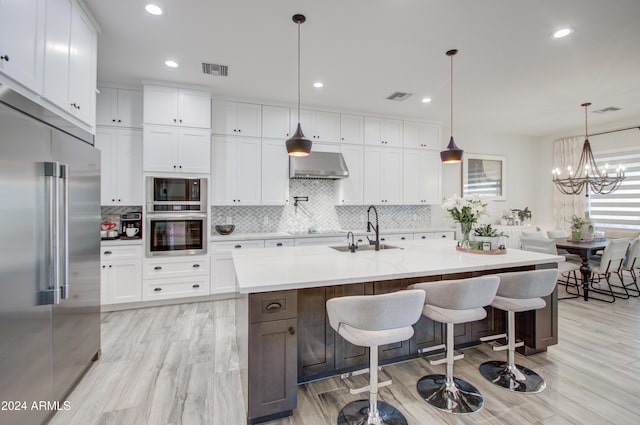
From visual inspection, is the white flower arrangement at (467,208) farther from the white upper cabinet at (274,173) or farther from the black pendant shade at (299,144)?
the white upper cabinet at (274,173)

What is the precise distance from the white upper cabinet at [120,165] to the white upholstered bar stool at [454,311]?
3.86 meters

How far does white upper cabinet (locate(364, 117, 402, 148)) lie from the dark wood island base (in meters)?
3.17

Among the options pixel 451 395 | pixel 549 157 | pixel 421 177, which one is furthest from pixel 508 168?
pixel 451 395

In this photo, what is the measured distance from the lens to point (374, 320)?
63.8 inches

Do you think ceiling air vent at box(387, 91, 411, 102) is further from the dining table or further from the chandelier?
the dining table

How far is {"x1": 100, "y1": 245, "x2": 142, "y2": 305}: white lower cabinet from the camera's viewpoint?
374 cm

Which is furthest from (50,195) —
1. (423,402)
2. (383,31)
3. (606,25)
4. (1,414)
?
(606,25)

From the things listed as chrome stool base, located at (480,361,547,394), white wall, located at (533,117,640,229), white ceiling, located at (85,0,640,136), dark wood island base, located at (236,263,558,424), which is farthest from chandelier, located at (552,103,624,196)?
chrome stool base, located at (480,361,547,394)

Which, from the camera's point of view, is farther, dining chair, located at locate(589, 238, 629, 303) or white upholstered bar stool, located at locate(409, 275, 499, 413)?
dining chair, located at locate(589, 238, 629, 303)

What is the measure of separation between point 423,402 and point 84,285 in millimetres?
2634

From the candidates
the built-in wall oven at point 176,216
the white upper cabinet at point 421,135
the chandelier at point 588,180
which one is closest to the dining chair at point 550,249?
the chandelier at point 588,180

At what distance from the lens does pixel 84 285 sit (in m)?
2.30

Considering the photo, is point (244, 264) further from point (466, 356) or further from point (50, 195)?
point (466, 356)

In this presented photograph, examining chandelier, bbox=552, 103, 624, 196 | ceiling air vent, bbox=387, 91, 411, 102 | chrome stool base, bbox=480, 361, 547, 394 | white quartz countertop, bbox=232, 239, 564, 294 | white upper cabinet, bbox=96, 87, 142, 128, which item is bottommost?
chrome stool base, bbox=480, 361, 547, 394
